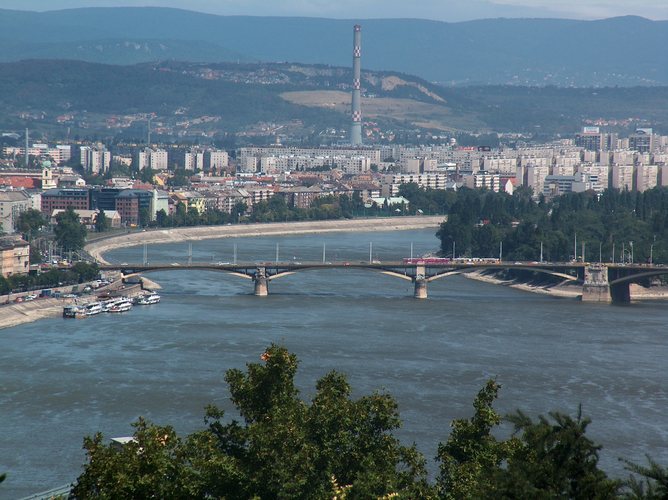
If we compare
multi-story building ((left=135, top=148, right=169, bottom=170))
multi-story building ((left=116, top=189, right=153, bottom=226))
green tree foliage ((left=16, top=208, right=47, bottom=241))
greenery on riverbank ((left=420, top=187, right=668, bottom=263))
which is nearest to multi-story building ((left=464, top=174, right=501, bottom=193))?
multi-story building ((left=135, top=148, right=169, bottom=170))

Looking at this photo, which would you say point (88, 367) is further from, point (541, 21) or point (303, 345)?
point (541, 21)

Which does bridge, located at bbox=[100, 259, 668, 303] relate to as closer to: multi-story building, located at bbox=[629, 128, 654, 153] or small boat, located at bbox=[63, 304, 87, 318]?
small boat, located at bbox=[63, 304, 87, 318]

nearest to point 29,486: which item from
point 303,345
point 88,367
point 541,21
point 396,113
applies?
point 88,367

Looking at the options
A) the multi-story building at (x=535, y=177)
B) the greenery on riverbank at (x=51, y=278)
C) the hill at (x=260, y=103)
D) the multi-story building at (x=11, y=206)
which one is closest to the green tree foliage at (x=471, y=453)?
the greenery on riverbank at (x=51, y=278)

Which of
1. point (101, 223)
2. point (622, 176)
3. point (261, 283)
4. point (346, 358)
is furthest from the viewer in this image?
point (622, 176)

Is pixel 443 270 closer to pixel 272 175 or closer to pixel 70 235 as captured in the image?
pixel 70 235

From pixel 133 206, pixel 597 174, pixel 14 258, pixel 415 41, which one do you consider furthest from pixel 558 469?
pixel 415 41
